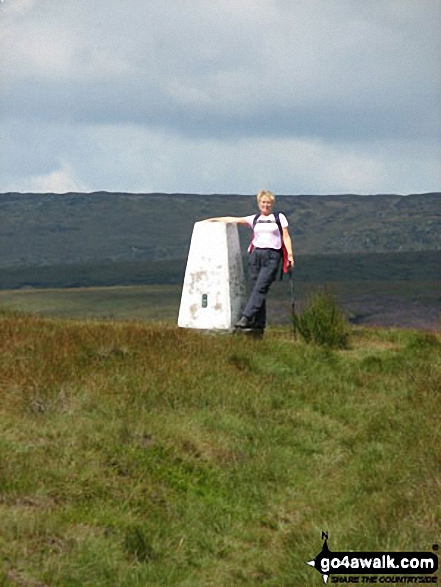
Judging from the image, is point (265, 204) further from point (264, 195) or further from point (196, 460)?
point (196, 460)

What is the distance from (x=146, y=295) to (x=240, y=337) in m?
121

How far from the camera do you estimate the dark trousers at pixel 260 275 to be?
1994 cm

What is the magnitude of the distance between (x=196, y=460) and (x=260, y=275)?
357 inches

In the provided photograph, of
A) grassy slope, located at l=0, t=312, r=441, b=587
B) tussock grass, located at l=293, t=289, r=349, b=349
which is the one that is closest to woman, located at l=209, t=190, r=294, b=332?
tussock grass, located at l=293, t=289, r=349, b=349

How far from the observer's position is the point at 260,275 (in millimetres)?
20016

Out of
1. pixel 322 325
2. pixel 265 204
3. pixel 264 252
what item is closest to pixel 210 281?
pixel 264 252

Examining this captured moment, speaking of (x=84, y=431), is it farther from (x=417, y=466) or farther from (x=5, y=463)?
(x=417, y=466)

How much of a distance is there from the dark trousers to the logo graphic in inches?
468

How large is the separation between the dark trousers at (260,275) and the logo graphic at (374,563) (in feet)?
39.0

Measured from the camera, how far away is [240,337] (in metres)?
19.2

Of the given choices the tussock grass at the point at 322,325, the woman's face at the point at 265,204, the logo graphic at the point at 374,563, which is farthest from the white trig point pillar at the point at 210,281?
the logo graphic at the point at 374,563

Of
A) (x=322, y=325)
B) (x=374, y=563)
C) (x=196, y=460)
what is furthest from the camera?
(x=322, y=325)

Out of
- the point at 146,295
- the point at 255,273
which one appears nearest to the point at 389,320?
the point at 255,273

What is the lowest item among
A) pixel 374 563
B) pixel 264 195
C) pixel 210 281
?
pixel 374 563
